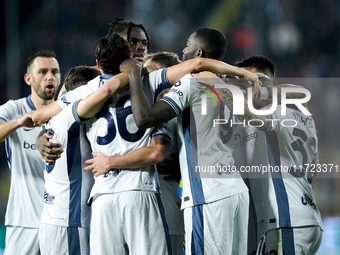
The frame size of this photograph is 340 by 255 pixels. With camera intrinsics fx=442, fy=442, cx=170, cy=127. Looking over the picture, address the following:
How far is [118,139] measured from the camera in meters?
3.17

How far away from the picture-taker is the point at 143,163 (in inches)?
121

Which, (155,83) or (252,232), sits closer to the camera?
(155,83)

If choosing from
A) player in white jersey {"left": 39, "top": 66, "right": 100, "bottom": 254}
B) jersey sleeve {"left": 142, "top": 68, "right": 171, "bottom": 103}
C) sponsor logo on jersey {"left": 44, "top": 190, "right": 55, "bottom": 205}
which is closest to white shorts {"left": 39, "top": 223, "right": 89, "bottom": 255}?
player in white jersey {"left": 39, "top": 66, "right": 100, "bottom": 254}

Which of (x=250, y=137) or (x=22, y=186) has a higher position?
(x=250, y=137)

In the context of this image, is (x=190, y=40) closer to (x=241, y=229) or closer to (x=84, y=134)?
(x=84, y=134)

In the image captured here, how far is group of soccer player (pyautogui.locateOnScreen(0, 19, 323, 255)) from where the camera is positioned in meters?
3.09

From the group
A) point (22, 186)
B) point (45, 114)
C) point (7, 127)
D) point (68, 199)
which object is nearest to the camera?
point (68, 199)

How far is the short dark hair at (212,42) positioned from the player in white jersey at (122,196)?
33.0 inches

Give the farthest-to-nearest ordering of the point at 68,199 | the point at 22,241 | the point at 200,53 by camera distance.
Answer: the point at 22,241 → the point at 200,53 → the point at 68,199

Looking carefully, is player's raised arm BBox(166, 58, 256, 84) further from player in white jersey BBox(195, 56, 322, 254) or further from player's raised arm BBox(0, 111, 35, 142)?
player's raised arm BBox(0, 111, 35, 142)

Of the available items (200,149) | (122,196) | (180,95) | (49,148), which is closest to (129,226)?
(122,196)

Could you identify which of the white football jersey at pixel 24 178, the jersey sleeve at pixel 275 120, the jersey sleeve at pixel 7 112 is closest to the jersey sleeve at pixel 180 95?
the jersey sleeve at pixel 275 120

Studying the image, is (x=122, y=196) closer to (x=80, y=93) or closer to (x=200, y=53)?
(x=80, y=93)

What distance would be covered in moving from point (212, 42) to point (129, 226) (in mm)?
1646
